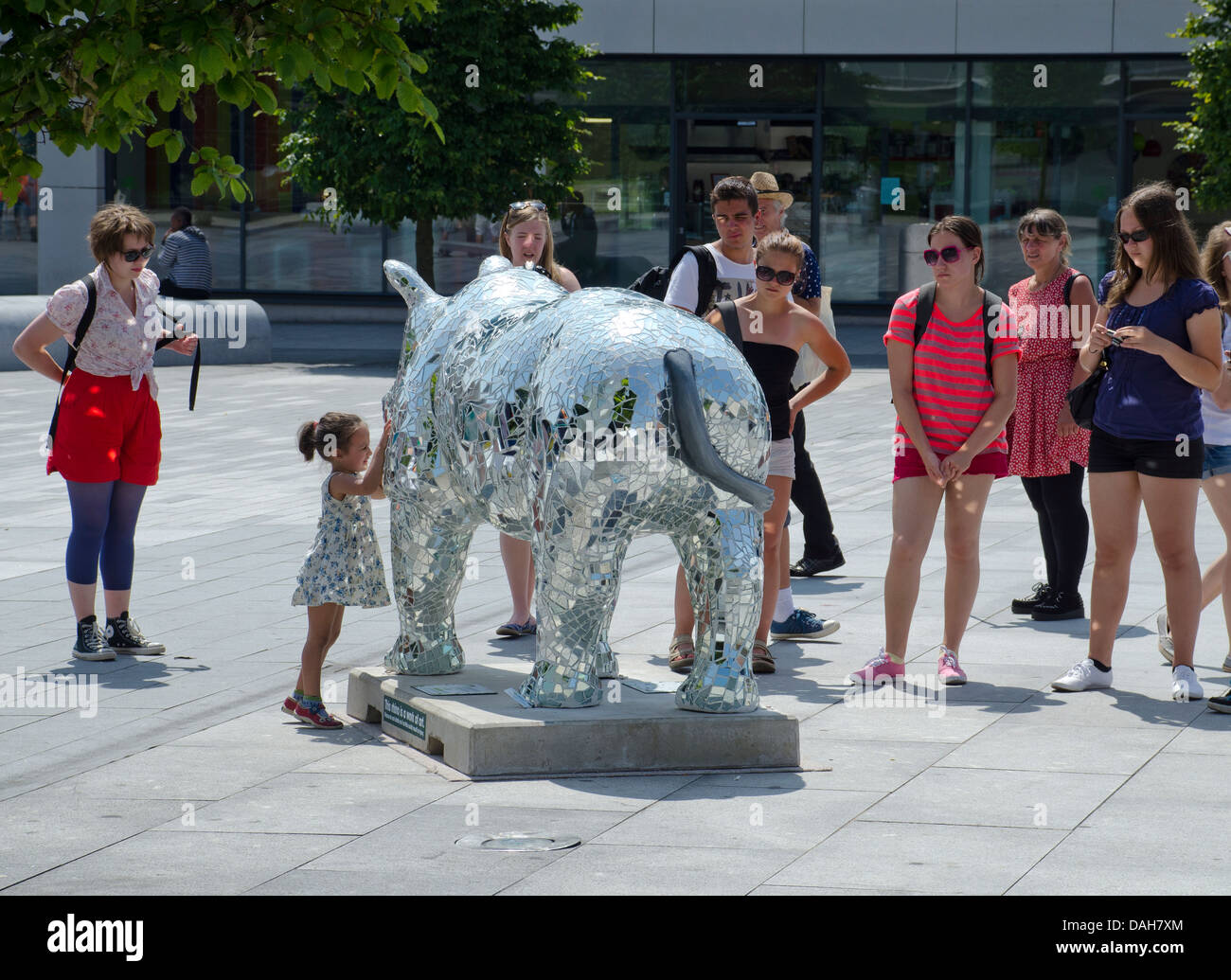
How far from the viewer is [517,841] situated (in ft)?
16.2

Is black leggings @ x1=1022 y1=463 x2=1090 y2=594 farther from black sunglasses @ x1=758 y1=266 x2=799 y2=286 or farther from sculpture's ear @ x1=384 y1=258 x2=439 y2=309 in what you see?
sculpture's ear @ x1=384 y1=258 x2=439 y2=309

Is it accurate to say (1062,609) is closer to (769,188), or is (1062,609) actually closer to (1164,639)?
(1164,639)

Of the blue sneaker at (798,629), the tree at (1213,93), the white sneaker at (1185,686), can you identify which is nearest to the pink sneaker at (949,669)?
the white sneaker at (1185,686)

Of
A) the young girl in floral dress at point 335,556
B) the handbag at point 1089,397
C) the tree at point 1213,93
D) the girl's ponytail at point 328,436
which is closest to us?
the young girl in floral dress at point 335,556

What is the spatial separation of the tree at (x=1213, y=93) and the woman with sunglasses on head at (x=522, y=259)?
14.7m

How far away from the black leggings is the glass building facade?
56.6ft

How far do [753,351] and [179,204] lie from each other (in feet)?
74.0

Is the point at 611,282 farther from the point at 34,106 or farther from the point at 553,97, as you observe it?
the point at 34,106

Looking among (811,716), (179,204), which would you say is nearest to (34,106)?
(811,716)

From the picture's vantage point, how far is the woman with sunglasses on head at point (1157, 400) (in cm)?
658

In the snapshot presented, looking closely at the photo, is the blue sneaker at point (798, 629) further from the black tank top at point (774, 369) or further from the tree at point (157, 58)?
the tree at point (157, 58)

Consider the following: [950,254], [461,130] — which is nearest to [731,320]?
[950,254]

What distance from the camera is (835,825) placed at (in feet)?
16.8

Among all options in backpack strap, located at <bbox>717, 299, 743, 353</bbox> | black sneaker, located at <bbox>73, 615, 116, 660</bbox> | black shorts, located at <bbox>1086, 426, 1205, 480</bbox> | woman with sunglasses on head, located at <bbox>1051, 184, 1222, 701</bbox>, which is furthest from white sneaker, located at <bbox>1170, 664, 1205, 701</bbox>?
black sneaker, located at <bbox>73, 615, 116, 660</bbox>
